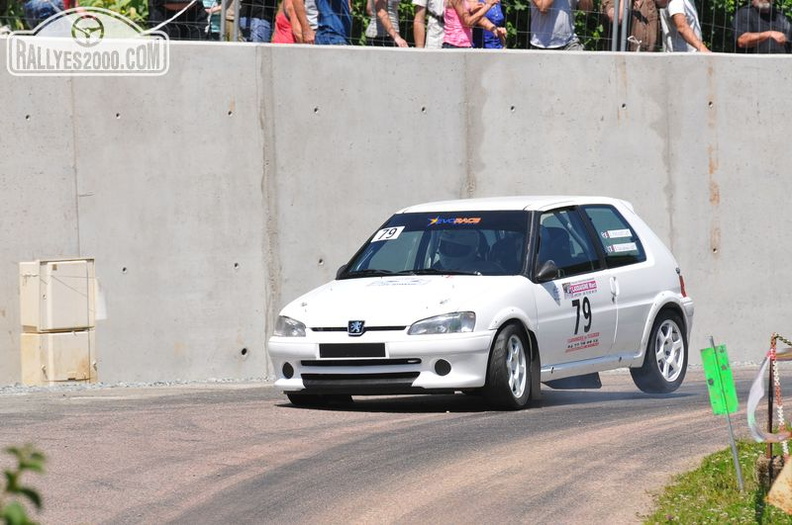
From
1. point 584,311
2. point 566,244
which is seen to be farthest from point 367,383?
point 566,244

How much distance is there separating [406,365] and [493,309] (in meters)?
0.73

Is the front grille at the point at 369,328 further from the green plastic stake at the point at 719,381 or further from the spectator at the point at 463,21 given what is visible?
the spectator at the point at 463,21

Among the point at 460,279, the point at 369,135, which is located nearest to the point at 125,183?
the point at 369,135

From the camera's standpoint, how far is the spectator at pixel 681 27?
58.1ft

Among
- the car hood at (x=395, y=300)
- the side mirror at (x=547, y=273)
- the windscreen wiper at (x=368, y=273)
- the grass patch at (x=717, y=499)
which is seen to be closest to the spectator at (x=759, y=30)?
the side mirror at (x=547, y=273)

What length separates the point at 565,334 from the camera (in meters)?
11.3

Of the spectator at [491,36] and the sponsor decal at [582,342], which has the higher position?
the spectator at [491,36]

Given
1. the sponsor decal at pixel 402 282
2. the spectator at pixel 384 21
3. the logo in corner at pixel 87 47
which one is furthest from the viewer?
the spectator at pixel 384 21

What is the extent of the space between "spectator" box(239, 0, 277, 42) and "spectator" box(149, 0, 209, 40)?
0.51 metres

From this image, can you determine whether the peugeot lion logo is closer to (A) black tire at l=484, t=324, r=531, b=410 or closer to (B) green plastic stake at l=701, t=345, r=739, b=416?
(A) black tire at l=484, t=324, r=531, b=410

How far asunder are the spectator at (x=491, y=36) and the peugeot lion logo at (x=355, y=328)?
7.37m

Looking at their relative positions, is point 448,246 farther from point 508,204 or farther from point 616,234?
point 616,234

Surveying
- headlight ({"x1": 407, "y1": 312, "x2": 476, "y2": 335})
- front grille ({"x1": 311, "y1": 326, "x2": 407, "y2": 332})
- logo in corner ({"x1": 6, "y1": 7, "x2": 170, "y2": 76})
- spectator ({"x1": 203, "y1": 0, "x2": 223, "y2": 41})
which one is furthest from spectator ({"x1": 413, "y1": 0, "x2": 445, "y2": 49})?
headlight ({"x1": 407, "y1": 312, "x2": 476, "y2": 335})

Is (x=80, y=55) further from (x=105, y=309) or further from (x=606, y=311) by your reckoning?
(x=606, y=311)
